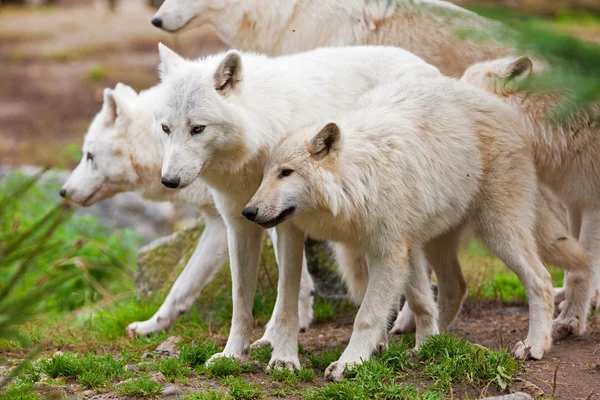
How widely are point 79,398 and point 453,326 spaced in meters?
3.11

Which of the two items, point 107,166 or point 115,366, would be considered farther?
point 107,166

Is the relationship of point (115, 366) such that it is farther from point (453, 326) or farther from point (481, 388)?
point (453, 326)

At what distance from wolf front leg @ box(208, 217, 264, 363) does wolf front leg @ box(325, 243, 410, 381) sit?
0.71 metres

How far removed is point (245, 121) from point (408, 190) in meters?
1.09

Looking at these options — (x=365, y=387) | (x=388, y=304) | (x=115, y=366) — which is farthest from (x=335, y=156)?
(x=115, y=366)

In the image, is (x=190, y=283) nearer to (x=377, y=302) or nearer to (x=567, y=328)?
(x=377, y=302)

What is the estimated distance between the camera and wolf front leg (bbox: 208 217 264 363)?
527 centimetres

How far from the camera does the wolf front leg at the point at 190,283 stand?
648 cm

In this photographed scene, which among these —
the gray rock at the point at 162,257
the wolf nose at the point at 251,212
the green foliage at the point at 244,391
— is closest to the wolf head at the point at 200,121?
the wolf nose at the point at 251,212

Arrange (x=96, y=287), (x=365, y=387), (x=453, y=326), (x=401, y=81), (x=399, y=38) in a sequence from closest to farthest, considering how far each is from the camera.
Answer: (x=365, y=387) → (x=401, y=81) → (x=453, y=326) → (x=399, y=38) → (x=96, y=287)

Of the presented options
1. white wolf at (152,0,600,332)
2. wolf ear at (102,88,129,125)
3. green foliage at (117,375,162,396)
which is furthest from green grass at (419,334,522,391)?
wolf ear at (102,88,129,125)

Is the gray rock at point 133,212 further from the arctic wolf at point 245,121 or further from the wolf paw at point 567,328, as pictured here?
the wolf paw at point 567,328

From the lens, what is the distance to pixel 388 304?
494 centimetres

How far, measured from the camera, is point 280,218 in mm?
4617
